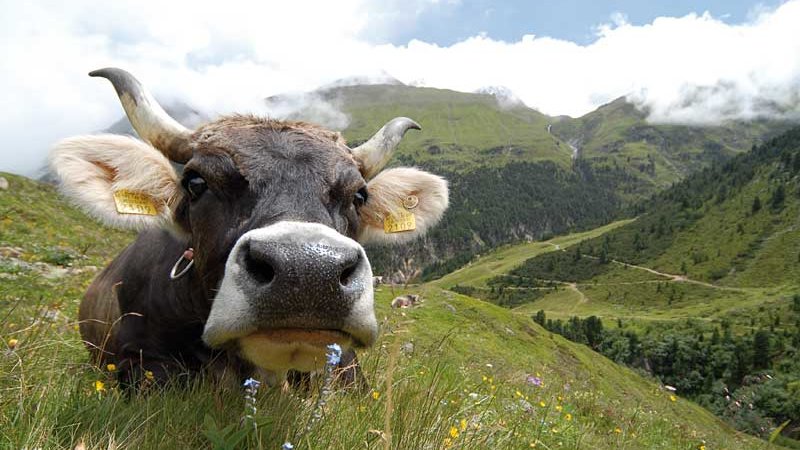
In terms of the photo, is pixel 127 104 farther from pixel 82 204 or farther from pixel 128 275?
pixel 128 275

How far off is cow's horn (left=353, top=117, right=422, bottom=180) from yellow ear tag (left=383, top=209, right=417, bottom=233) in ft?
1.72

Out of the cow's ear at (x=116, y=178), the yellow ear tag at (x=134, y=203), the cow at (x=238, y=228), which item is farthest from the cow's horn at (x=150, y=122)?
the yellow ear tag at (x=134, y=203)

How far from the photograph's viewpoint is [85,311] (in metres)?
6.99

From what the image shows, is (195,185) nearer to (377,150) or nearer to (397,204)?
(377,150)

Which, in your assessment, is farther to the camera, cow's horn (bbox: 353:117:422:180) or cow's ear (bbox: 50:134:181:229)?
cow's horn (bbox: 353:117:422:180)

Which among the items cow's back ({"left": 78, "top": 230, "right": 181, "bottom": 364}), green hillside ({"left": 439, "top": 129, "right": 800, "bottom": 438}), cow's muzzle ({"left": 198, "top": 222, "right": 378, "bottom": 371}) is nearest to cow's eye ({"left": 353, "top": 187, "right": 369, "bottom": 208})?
cow's muzzle ({"left": 198, "top": 222, "right": 378, "bottom": 371})

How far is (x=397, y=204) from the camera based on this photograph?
582 cm

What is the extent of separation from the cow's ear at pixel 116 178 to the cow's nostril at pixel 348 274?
2.50 m

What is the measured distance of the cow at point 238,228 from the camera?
294 centimetres

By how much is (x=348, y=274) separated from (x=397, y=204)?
2.79 metres

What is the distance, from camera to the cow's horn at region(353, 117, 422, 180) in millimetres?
5492

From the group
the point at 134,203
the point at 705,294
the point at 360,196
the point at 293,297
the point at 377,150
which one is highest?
the point at 377,150

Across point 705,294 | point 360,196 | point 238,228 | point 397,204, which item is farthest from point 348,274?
point 705,294

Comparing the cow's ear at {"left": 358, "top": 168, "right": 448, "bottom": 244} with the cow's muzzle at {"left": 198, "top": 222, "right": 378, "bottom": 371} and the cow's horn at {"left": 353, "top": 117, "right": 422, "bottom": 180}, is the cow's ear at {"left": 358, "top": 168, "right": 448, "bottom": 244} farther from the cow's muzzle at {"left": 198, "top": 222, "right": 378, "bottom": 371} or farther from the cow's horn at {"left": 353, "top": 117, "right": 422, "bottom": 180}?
the cow's muzzle at {"left": 198, "top": 222, "right": 378, "bottom": 371}
